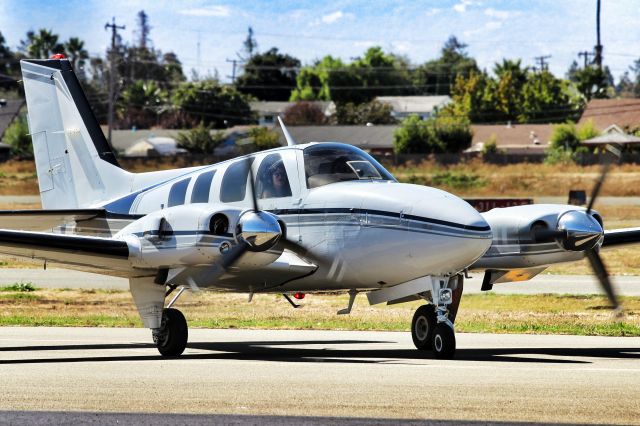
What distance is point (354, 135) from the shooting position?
122 meters

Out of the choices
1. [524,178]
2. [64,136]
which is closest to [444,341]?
[64,136]

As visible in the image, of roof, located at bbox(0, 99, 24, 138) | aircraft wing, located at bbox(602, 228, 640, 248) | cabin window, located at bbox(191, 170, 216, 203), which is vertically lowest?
roof, located at bbox(0, 99, 24, 138)

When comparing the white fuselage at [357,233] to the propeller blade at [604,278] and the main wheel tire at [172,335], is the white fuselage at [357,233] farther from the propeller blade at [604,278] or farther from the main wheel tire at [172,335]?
the propeller blade at [604,278]

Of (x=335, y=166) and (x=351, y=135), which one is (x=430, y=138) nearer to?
(x=351, y=135)

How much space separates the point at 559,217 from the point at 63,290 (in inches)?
764

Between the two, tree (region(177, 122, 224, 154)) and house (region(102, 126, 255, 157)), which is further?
house (region(102, 126, 255, 157))

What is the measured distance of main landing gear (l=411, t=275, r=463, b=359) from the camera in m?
17.6

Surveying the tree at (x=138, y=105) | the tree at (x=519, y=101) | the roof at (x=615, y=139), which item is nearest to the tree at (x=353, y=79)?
the tree at (x=138, y=105)

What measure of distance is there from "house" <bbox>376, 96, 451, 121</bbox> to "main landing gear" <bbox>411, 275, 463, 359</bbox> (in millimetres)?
152648

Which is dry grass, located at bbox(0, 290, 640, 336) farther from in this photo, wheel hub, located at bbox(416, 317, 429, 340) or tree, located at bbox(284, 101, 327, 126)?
tree, located at bbox(284, 101, 327, 126)

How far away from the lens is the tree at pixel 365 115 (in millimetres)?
142375

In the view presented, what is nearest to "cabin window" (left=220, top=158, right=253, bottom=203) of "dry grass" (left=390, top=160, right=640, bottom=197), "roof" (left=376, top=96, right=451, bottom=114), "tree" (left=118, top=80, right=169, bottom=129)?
"dry grass" (left=390, top=160, right=640, bottom=197)

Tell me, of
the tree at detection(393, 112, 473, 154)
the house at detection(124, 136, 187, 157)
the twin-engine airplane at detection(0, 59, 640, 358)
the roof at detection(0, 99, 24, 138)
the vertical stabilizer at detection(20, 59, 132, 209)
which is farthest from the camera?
the roof at detection(0, 99, 24, 138)

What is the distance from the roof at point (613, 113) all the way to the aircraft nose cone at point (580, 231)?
95.1 metres
